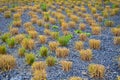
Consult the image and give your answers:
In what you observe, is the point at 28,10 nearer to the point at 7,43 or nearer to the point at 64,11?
the point at 64,11

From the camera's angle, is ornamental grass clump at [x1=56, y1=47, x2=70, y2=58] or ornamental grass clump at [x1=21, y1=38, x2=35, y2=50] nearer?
ornamental grass clump at [x1=56, y1=47, x2=70, y2=58]

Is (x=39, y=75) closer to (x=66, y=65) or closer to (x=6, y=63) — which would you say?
(x=66, y=65)

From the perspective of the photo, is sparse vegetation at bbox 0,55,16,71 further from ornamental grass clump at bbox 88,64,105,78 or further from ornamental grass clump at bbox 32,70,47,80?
ornamental grass clump at bbox 88,64,105,78

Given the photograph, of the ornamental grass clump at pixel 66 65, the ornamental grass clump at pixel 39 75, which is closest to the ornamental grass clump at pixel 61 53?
the ornamental grass clump at pixel 66 65

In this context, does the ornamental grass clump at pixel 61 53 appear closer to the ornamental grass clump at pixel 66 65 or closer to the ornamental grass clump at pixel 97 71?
the ornamental grass clump at pixel 66 65

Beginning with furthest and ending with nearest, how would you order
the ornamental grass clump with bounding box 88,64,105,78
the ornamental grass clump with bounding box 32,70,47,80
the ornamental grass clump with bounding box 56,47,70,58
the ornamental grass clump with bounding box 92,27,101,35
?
the ornamental grass clump with bounding box 92,27,101,35 → the ornamental grass clump with bounding box 56,47,70,58 → the ornamental grass clump with bounding box 88,64,105,78 → the ornamental grass clump with bounding box 32,70,47,80

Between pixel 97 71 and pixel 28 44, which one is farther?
pixel 28 44

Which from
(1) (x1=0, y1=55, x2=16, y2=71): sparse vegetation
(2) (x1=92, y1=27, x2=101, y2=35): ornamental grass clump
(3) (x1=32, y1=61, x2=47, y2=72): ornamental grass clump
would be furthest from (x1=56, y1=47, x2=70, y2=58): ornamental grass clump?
(2) (x1=92, y1=27, x2=101, y2=35): ornamental grass clump

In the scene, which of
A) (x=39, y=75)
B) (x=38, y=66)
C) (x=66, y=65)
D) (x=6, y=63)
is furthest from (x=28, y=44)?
(x=39, y=75)

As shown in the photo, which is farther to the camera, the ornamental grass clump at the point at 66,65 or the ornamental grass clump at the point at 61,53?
the ornamental grass clump at the point at 61,53

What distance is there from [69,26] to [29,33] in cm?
320

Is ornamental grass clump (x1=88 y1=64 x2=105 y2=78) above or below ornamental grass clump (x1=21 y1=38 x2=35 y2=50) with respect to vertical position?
below

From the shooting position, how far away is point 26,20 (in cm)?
1652

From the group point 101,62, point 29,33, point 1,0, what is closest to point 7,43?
point 29,33
